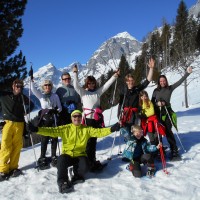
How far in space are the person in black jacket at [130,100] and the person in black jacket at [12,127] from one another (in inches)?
101

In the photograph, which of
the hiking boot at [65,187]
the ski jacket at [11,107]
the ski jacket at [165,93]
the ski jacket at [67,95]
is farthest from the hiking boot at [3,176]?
the ski jacket at [165,93]

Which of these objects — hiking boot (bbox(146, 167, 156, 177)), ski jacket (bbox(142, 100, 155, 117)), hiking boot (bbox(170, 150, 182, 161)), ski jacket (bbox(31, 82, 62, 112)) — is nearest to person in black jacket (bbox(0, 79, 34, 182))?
ski jacket (bbox(31, 82, 62, 112))

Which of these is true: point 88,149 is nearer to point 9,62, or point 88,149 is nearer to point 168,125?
point 168,125

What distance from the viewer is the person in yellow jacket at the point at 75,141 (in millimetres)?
5930

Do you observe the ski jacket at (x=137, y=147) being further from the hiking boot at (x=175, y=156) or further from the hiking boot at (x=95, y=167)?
the hiking boot at (x=175, y=156)

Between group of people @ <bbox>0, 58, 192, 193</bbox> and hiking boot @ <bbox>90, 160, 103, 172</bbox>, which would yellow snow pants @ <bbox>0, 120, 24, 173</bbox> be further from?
hiking boot @ <bbox>90, 160, 103, 172</bbox>

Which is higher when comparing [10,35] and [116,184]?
[10,35]

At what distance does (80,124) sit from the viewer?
6.44 m

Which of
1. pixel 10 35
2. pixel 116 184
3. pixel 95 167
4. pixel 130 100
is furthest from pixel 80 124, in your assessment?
pixel 10 35

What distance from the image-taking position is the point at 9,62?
1492cm

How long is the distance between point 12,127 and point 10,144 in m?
0.41

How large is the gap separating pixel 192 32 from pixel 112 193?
5932 centimetres

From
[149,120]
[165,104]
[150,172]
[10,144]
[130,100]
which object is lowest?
[150,172]

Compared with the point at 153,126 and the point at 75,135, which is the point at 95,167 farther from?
the point at 153,126
